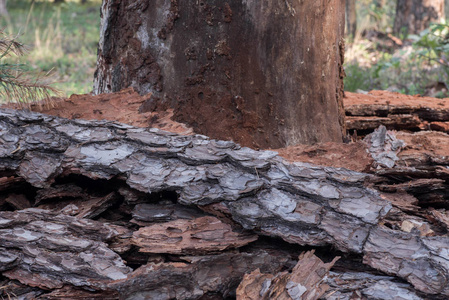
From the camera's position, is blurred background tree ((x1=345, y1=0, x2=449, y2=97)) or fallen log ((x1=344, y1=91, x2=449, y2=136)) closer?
fallen log ((x1=344, y1=91, x2=449, y2=136))

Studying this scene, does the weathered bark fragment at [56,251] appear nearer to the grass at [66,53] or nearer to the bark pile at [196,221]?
the bark pile at [196,221]

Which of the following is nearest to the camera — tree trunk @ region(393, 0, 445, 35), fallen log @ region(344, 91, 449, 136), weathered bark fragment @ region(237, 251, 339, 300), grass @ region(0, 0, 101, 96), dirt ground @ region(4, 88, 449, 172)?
weathered bark fragment @ region(237, 251, 339, 300)

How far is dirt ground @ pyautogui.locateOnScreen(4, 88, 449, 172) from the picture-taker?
7.26ft

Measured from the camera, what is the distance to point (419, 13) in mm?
8383

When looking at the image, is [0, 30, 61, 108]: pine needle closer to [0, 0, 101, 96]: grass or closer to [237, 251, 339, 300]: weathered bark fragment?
[0, 0, 101, 96]: grass

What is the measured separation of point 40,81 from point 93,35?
8620 millimetres

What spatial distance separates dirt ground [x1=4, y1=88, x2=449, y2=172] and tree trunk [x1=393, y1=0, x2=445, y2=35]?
21.4 feet

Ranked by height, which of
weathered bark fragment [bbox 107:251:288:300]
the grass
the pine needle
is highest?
the grass

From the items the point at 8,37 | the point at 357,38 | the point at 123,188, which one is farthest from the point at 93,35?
the point at 123,188

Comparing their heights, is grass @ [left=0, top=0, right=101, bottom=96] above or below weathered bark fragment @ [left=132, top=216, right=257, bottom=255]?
above

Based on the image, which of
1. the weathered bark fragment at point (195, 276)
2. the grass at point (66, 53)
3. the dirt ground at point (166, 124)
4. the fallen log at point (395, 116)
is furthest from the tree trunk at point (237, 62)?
the grass at point (66, 53)

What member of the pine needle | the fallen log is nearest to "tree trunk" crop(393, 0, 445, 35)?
the fallen log

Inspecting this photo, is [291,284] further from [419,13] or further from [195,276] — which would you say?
[419,13]

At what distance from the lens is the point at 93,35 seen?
34.0ft
